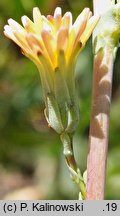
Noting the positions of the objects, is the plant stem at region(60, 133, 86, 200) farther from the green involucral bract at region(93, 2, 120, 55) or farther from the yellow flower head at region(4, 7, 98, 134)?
the green involucral bract at region(93, 2, 120, 55)

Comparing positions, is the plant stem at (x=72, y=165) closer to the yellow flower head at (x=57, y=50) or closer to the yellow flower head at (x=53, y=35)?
the yellow flower head at (x=57, y=50)

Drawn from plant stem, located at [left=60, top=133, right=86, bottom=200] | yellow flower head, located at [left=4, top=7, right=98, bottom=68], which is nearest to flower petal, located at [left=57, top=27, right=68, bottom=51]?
yellow flower head, located at [left=4, top=7, right=98, bottom=68]

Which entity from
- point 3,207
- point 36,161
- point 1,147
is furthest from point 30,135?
point 3,207

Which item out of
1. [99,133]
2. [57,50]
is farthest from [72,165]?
[57,50]

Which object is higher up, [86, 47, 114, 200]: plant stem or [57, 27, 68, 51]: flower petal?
[57, 27, 68, 51]: flower petal

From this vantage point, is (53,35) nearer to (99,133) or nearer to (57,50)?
(57,50)

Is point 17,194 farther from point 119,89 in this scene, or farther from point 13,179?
point 119,89
